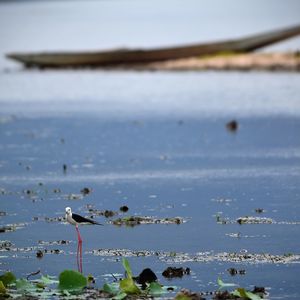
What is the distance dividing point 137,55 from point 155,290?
1769 inches

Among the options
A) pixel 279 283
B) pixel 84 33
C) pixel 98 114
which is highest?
pixel 84 33

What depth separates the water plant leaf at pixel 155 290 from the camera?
15684mm

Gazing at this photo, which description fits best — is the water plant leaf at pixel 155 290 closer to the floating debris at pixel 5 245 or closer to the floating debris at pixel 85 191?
the floating debris at pixel 5 245

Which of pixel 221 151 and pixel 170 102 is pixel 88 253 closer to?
pixel 221 151

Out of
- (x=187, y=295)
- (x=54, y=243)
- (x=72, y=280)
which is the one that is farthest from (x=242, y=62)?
(x=187, y=295)

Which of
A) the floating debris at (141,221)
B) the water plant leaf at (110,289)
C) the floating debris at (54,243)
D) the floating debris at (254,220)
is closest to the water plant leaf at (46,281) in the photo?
the water plant leaf at (110,289)

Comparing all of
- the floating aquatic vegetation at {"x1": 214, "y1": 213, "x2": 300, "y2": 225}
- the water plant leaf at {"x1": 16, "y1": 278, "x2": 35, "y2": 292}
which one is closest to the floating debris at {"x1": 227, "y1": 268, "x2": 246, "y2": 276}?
the water plant leaf at {"x1": 16, "y1": 278, "x2": 35, "y2": 292}

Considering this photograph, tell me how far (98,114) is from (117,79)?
15.7 meters

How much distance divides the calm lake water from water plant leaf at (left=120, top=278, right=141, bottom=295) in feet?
2.73

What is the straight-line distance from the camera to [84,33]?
9900 cm

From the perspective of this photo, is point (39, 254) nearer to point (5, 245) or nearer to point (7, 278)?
point (5, 245)

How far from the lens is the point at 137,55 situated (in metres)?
60.3

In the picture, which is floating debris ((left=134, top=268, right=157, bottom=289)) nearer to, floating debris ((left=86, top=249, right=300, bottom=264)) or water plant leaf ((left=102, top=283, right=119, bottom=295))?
water plant leaf ((left=102, top=283, right=119, bottom=295))

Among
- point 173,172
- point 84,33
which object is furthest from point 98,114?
point 84,33
